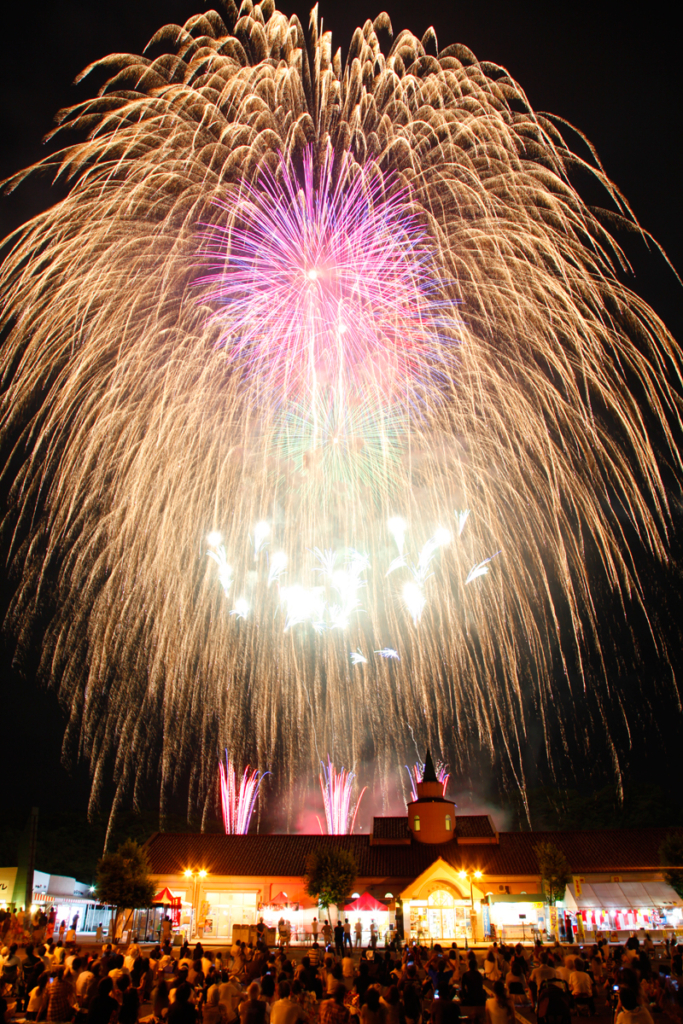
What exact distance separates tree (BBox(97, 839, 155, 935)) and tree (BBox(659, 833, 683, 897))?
2814cm

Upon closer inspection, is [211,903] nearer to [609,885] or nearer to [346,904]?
[346,904]

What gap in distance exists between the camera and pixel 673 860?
42.1 metres

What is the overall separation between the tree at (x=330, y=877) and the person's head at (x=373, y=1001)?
36.1m

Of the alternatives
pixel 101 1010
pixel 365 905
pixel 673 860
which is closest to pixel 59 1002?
pixel 101 1010

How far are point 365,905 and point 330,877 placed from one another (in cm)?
359

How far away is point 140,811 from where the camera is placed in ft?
281

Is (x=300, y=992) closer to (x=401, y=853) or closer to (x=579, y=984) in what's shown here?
(x=579, y=984)

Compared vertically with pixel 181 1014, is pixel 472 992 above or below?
below

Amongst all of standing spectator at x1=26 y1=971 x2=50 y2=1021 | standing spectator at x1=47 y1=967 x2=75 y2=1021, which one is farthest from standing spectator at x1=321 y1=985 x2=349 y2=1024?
standing spectator at x1=26 y1=971 x2=50 y2=1021

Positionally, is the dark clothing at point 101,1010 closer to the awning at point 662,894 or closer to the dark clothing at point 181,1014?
the dark clothing at point 181,1014

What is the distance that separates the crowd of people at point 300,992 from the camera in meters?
8.52

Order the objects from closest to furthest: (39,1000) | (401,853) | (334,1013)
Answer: (334,1013) → (39,1000) → (401,853)

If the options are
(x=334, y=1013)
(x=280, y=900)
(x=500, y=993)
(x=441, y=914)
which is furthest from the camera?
(x=280, y=900)

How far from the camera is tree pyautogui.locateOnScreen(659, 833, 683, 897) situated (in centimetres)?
4159
